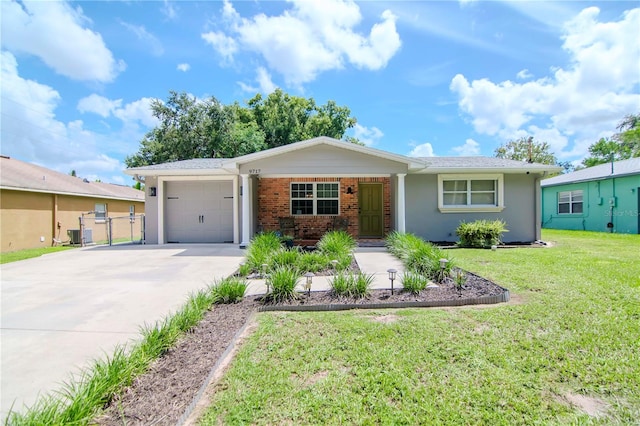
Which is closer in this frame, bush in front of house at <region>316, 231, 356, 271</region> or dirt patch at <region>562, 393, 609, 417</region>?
dirt patch at <region>562, 393, 609, 417</region>

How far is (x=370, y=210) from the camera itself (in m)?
12.4

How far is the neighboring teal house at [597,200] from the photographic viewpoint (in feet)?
49.2

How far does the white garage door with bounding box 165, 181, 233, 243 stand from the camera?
1203 cm

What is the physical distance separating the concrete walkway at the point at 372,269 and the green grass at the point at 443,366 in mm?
1238

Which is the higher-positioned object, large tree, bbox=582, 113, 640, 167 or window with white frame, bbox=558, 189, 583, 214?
large tree, bbox=582, 113, 640, 167

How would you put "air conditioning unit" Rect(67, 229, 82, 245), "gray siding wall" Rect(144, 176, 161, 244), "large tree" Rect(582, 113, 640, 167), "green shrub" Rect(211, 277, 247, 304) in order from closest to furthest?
"green shrub" Rect(211, 277, 247, 304), "gray siding wall" Rect(144, 176, 161, 244), "air conditioning unit" Rect(67, 229, 82, 245), "large tree" Rect(582, 113, 640, 167)

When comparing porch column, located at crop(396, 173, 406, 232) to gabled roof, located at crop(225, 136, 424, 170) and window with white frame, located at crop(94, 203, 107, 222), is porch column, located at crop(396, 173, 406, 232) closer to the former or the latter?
gabled roof, located at crop(225, 136, 424, 170)

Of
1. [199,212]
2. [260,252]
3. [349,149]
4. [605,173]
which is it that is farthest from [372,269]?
[605,173]

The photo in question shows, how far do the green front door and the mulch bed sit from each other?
286 inches

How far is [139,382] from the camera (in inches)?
99.6

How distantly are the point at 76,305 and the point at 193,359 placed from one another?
2.94m

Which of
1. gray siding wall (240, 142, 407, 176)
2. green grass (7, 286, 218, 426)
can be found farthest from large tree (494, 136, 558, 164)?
green grass (7, 286, 218, 426)

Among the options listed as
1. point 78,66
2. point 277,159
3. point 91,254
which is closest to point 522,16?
point 277,159

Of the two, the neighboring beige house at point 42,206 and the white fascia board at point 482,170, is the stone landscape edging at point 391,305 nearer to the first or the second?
the white fascia board at point 482,170
